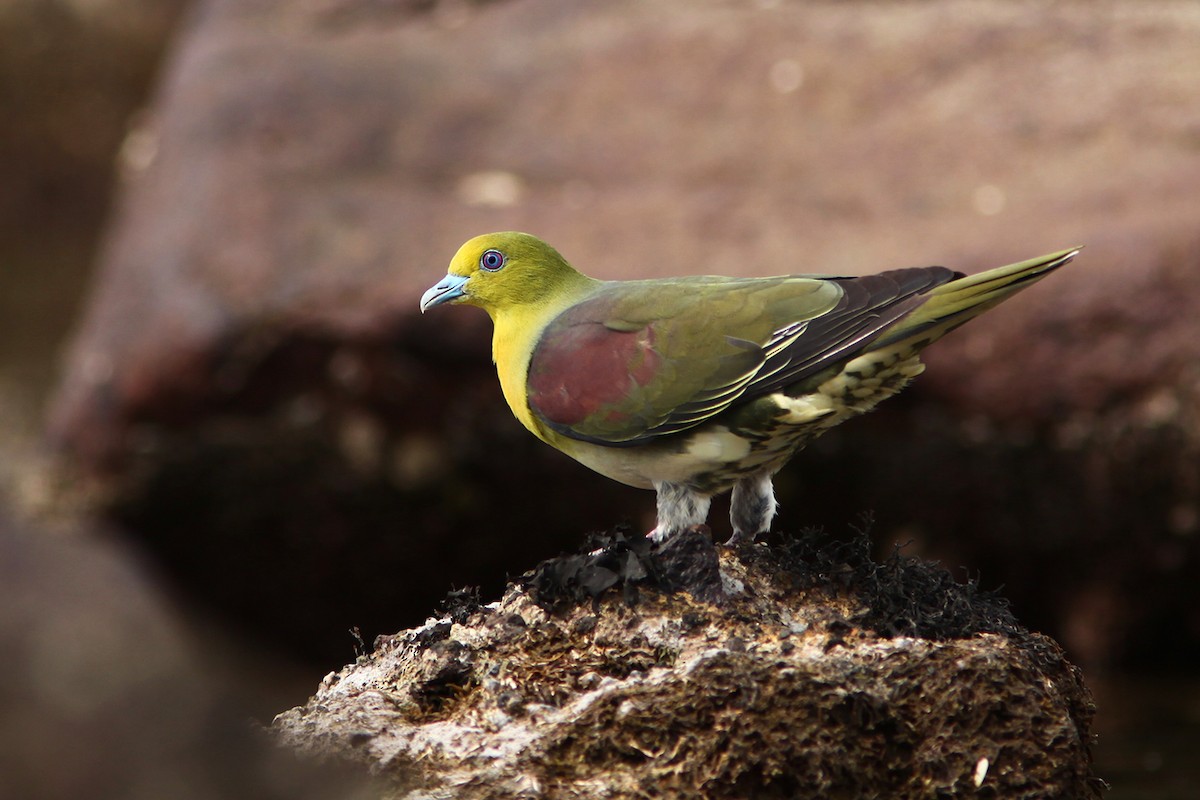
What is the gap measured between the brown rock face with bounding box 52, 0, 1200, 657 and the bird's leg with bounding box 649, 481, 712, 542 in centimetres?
417

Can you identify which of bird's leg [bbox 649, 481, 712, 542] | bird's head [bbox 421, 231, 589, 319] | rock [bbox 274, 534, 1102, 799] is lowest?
rock [bbox 274, 534, 1102, 799]

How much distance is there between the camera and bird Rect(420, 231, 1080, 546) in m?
4.29

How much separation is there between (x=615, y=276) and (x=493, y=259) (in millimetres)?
3804

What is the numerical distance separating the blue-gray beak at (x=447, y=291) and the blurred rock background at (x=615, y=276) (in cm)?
367

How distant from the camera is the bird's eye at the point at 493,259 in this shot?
16.5ft

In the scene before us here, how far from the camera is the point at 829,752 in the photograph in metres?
3.51

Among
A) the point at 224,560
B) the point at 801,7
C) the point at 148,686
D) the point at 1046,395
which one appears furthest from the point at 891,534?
the point at 148,686

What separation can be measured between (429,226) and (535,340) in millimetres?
4589

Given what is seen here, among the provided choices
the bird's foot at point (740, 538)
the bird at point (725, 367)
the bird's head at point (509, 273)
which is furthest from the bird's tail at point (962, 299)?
the bird's head at point (509, 273)

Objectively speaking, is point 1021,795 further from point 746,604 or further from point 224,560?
point 224,560

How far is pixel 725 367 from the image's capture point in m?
4.40

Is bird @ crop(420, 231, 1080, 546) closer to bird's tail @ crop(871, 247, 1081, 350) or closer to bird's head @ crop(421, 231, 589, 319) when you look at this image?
bird's tail @ crop(871, 247, 1081, 350)

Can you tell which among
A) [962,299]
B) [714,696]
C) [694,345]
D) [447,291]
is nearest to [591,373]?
[694,345]

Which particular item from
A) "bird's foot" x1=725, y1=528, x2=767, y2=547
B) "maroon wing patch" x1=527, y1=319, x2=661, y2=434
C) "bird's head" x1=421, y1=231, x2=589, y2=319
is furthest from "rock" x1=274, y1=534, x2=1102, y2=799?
"bird's head" x1=421, y1=231, x2=589, y2=319
